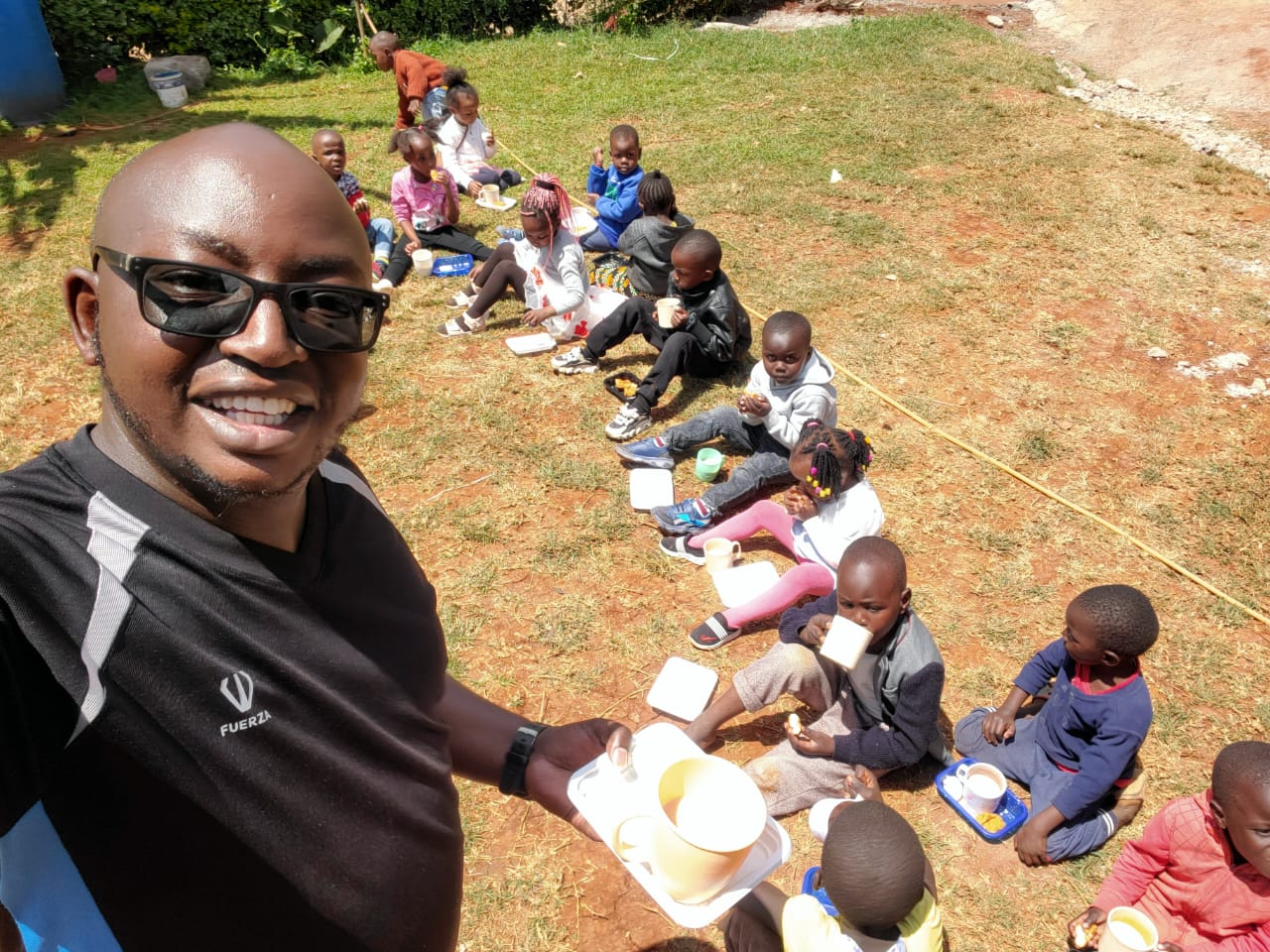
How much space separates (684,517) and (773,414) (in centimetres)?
78

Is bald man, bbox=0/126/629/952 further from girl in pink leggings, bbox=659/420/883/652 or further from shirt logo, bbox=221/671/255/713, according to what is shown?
girl in pink leggings, bbox=659/420/883/652

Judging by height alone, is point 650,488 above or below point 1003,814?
above

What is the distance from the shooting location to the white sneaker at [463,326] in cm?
668

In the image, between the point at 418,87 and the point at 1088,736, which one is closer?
the point at 1088,736

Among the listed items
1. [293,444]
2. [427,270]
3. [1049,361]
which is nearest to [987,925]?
[293,444]

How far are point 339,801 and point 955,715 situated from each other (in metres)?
3.22

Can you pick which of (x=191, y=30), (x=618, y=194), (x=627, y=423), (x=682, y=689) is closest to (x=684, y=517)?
(x=627, y=423)

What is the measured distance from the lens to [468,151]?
8961 mm

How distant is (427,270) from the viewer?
752 cm

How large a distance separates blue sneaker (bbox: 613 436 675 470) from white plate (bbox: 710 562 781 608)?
100 cm

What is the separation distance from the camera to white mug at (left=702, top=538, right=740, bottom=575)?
4.50 m

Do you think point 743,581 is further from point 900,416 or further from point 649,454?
point 900,416

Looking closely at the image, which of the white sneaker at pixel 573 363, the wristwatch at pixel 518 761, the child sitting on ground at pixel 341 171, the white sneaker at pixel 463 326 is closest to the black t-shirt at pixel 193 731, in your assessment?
the wristwatch at pixel 518 761

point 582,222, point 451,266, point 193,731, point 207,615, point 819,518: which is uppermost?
point 207,615
